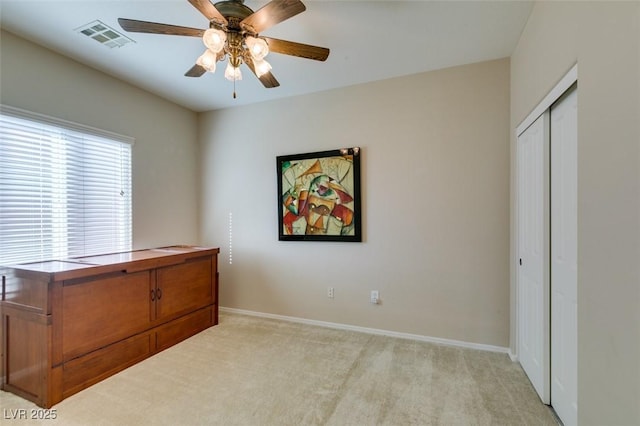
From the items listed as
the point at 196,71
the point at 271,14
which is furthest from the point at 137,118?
the point at 271,14

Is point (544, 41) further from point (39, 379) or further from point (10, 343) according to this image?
point (10, 343)

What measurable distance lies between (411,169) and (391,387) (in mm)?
1956

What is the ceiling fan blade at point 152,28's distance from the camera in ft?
5.30

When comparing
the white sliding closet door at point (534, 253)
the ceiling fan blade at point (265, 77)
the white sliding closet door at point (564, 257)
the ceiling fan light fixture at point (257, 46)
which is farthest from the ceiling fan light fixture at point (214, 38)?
the white sliding closet door at point (534, 253)

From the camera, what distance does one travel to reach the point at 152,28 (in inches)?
66.0

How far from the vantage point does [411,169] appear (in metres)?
2.94

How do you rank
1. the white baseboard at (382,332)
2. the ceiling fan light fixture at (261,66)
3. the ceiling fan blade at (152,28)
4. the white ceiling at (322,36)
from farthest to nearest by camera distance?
the white baseboard at (382,332), the white ceiling at (322,36), the ceiling fan light fixture at (261,66), the ceiling fan blade at (152,28)

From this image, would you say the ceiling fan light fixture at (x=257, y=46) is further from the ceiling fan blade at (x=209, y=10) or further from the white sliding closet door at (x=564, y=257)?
the white sliding closet door at (x=564, y=257)

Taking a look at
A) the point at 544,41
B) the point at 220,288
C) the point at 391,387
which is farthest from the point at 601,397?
the point at 220,288

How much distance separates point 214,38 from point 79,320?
2.16m

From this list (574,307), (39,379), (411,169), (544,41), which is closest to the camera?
(574,307)

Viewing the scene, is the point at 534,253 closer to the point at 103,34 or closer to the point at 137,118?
the point at 103,34

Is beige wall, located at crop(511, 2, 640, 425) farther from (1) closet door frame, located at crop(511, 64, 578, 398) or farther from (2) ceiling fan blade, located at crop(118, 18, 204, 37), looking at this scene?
(2) ceiling fan blade, located at crop(118, 18, 204, 37)

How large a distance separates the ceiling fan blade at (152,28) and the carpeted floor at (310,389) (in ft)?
7.70
